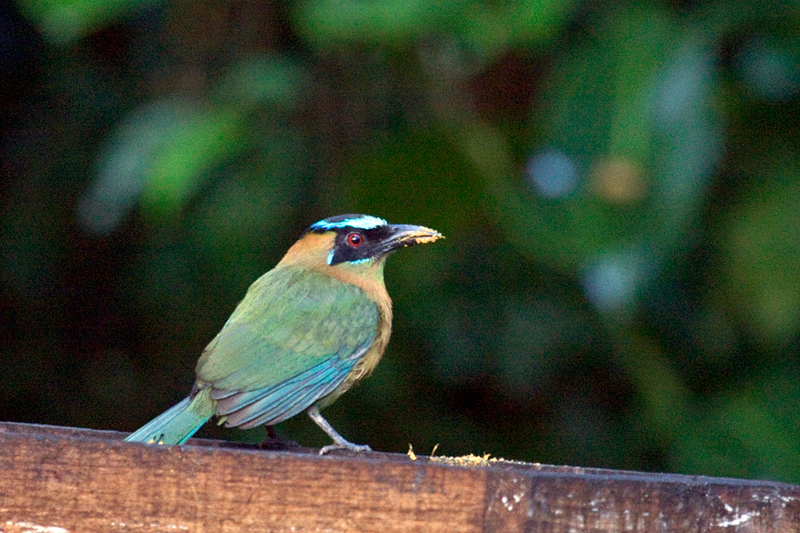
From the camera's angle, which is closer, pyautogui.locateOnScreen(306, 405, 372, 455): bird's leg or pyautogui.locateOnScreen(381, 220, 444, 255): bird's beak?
pyautogui.locateOnScreen(306, 405, 372, 455): bird's leg

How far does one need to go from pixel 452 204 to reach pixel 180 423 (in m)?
2.14

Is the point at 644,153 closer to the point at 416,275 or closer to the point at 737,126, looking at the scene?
the point at 737,126

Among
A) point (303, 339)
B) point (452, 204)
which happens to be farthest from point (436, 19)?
point (303, 339)

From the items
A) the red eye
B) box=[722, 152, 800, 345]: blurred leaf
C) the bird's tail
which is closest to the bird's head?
the red eye

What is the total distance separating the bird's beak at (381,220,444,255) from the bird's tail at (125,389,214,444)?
1015 mm

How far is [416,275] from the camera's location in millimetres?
5172

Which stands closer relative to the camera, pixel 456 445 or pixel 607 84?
pixel 607 84

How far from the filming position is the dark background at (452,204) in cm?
435

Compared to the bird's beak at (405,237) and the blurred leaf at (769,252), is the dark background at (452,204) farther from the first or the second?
the bird's beak at (405,237)

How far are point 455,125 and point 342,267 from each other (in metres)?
1.45

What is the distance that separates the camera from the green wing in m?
3.05

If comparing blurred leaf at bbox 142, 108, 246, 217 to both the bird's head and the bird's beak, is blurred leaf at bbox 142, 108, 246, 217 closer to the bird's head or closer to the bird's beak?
the bird's head

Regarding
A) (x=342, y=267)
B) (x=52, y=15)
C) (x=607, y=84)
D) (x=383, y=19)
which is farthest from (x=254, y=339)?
(x=607, y=84)

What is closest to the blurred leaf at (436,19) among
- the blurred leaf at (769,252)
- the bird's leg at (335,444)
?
the blurred leaf at (769,252)
